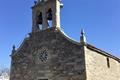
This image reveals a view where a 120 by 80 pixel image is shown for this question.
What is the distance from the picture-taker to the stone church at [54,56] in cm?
1847

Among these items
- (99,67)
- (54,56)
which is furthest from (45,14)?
(99,67)

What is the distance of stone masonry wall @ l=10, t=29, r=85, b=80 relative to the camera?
18.5m

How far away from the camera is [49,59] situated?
20.1 m

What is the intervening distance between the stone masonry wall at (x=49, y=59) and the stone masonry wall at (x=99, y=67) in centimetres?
71

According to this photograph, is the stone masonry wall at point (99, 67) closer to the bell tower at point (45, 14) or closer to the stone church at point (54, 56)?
the stone church at point (54, 56)

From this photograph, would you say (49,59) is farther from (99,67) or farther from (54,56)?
(99,67)

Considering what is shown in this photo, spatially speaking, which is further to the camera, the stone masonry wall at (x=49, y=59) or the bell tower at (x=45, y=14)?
the bell tower at (x=45, y=14)

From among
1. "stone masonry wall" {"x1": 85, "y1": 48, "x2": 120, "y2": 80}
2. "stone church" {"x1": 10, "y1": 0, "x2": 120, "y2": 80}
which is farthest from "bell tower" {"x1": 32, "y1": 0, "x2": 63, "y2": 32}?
"stone masonry wall" {"x1": 85, "y1": 48, "x2": 120, "y2": 80}

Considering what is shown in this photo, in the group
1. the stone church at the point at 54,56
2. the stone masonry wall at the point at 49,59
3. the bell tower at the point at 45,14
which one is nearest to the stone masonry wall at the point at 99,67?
the stone church at the point at 54,56

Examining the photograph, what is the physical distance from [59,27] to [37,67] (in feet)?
13.5

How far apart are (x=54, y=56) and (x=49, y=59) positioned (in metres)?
0.59

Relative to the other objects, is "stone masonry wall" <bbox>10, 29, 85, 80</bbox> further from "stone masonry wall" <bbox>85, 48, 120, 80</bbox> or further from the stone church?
"stone masonry wall" <bbox>85, 48, 120, 80</bbox>

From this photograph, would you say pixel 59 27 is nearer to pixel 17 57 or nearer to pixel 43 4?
pixel 43 4

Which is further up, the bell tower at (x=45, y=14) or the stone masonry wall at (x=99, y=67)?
the bell tower at (x=45, y=14)
